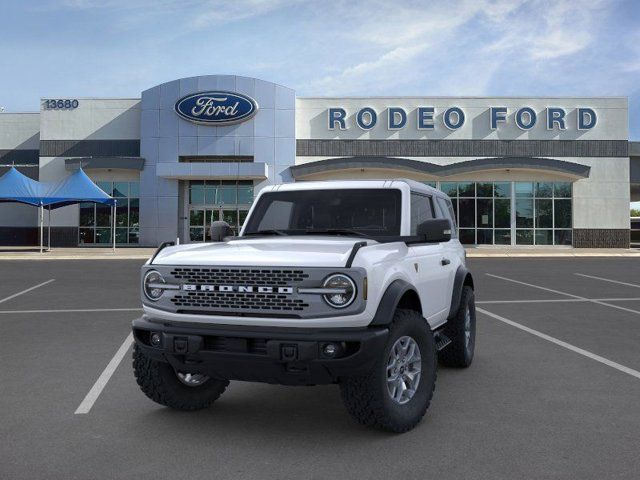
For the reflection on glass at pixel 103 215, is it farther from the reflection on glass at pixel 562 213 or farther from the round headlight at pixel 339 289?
the round headlight at pixel 339 289

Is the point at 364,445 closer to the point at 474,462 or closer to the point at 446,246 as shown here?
the point at 474,462

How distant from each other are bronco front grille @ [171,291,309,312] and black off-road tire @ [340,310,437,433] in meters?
0.62

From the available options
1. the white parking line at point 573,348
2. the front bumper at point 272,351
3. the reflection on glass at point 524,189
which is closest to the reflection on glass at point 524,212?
the reflection on glass at point 524,189

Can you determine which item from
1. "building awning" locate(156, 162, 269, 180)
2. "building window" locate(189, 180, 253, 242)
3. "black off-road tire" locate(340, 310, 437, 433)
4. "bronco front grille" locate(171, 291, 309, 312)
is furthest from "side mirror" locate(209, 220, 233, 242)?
"building window" locate(189, 180, 253, 242)

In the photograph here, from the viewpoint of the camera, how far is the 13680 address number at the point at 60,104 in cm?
3488

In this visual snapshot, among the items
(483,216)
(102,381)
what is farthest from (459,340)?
(483,216)

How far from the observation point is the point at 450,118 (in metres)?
33.6

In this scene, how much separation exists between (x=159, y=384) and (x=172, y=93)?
105 ft

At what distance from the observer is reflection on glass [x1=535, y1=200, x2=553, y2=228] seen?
33.6m

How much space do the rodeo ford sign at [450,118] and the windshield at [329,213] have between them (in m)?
29.2

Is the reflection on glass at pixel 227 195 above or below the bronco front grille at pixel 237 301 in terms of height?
above

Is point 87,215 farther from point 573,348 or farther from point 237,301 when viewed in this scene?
point 237,301

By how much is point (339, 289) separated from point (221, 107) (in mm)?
31145

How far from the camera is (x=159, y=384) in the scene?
4262 mm
